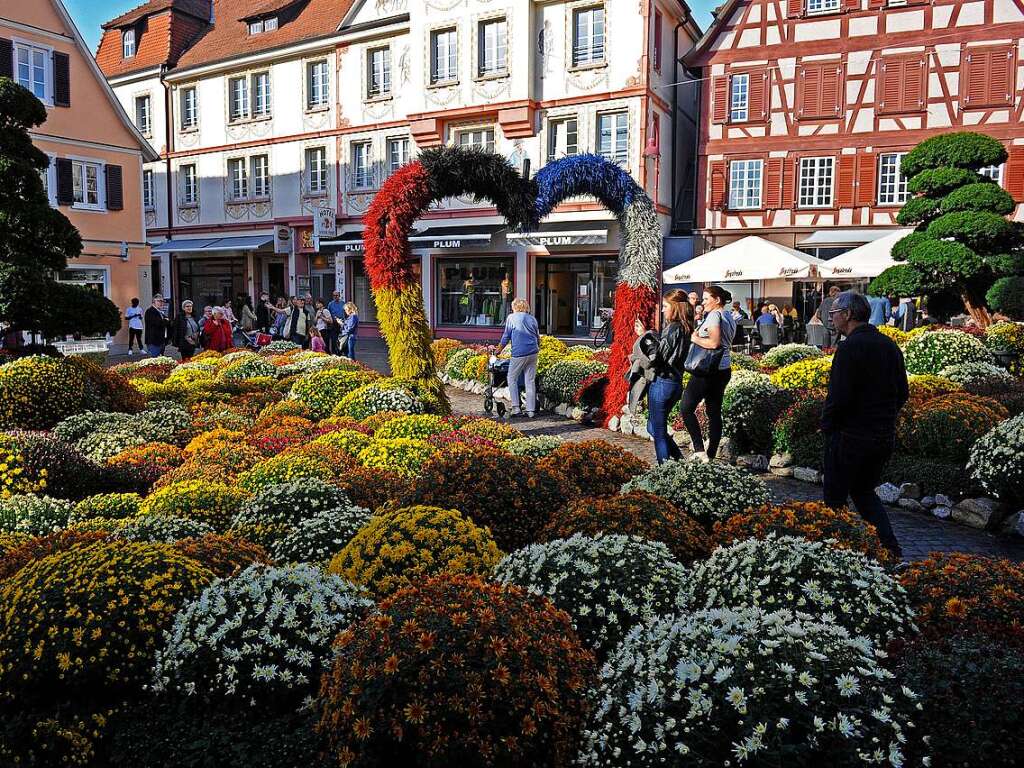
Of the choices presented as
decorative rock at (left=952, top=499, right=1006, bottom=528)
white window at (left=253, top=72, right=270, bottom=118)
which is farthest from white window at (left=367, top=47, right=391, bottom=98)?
decorative rock at (left=952, top=499, right=1006, bottom=528)

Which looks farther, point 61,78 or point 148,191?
point 148,191

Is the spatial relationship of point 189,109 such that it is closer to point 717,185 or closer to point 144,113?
point 144,113

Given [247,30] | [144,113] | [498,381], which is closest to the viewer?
[498,381]

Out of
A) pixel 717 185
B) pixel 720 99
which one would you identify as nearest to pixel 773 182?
pixel 717 185

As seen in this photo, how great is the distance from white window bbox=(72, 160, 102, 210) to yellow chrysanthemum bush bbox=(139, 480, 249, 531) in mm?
25769

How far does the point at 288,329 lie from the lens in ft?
65.8

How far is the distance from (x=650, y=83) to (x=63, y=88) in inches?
733

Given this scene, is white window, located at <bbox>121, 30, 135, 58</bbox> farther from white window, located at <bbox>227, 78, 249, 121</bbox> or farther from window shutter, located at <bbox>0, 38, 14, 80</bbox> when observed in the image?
window shutter, located at <bbox>0, 38, 14, 80</bbox>

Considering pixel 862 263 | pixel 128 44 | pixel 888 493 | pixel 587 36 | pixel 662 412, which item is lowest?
pixel 888 493

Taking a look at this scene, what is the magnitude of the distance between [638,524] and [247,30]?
3631cm

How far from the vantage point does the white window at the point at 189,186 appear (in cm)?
3631

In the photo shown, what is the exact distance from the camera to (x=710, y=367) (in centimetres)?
851

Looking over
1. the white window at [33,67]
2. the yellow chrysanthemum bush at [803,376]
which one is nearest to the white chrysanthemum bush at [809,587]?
the yellow chrysanthemum bush at [803,376]

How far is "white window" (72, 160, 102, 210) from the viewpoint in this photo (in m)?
28.3
